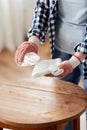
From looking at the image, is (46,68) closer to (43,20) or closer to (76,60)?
(76,60)

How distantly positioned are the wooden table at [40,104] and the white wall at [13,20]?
57.6 inches

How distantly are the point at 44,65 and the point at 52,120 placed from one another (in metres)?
0.22

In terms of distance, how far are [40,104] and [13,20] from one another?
1.72 m

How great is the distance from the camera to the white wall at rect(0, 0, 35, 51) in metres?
2.50

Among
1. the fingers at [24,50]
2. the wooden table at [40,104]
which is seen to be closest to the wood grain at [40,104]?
the wooden table at [40,104]

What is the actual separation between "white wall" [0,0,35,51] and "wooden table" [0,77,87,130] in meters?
1.46

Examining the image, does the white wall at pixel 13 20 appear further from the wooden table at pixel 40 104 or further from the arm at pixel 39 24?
the wooden table at pixel 40 104

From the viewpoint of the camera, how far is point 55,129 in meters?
0.93

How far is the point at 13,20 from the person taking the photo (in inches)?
102

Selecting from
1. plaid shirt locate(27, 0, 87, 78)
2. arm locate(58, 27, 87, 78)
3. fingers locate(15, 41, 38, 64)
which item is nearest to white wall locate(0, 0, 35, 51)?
plaid shirt locate(27, 0, 87, 78)

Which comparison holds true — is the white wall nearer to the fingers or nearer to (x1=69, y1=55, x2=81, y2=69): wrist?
the fingers

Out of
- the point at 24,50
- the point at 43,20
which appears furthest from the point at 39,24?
the point at 24,50

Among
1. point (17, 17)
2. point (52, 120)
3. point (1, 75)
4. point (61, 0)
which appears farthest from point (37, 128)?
point (17, 17)

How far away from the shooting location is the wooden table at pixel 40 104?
90 centimetres
